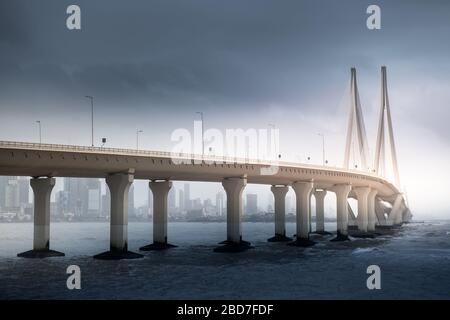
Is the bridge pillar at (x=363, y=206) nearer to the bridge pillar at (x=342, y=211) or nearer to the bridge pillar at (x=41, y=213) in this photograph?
the bridge pillar at (x=342, y=211)

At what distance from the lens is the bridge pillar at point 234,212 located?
89812 millimetres

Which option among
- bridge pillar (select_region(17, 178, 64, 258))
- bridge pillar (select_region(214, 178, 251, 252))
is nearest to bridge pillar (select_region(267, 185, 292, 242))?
bridge pillar (select_region(214, 178, 251, 252))

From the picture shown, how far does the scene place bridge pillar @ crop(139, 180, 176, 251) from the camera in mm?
92250

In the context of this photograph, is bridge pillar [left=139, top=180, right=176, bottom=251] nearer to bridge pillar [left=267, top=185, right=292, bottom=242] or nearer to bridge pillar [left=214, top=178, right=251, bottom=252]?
bridge pillar [left=214, top=178, right=251, bottom=252]

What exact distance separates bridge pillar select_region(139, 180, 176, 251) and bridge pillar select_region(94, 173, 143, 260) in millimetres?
17190

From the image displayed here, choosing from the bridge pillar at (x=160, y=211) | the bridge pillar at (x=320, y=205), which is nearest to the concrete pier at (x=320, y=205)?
the bridge pillar at (x=320, y=205)

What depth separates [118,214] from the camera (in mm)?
74250

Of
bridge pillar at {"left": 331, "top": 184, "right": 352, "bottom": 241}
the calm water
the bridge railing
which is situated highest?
the bridge railing

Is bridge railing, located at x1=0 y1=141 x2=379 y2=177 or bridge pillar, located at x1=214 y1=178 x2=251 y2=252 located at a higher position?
bridge railing, located at x1=0 y1=141 x2=379 y2=177

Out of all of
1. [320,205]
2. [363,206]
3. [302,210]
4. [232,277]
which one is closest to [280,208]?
[302,210]

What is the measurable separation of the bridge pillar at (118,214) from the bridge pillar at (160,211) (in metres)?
17.2

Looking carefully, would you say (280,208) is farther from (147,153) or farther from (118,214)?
(118,214)

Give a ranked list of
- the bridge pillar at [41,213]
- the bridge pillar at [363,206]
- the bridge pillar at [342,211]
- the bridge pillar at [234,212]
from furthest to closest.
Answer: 1. the bridge pillar at [363,206]
2. the bridge pillar at [342,211]
3. the bridge pillar at [234,212]
4. the bridge pillar at [41,213]
